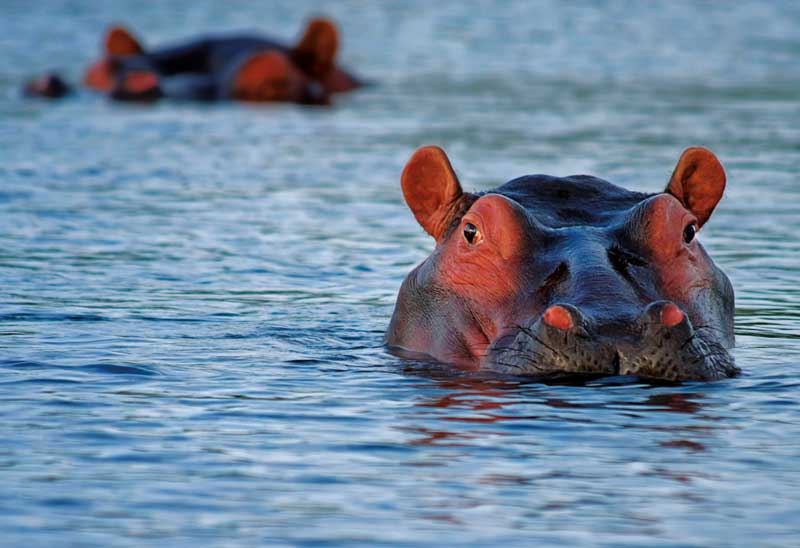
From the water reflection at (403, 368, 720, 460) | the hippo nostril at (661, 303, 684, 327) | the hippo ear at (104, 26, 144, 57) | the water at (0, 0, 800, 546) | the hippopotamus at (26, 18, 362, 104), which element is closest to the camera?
the water at (0, 0, 800, 546)

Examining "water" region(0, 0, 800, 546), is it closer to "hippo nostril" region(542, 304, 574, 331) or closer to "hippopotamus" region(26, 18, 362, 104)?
"hippo nostril" region(542, 304, 574, 331)

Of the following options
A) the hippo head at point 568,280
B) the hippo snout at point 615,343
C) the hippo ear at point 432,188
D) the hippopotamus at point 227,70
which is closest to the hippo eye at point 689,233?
the hippo head at point 568,280

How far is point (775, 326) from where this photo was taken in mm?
10242

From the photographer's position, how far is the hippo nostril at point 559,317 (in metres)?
7.63

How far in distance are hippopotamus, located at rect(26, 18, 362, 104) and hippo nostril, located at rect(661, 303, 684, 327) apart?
681 inches

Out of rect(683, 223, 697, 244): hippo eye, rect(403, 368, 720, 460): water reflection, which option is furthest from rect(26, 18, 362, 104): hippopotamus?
rect(403, 368, 720, 460): water reflection

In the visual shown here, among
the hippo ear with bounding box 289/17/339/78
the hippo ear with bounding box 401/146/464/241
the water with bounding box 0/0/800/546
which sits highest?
the hippo ear with bounding box 289/17/339/78

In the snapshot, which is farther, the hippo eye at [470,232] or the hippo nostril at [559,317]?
the hippo eye at [470,232]

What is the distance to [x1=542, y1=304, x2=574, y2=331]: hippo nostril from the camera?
25.0 ft

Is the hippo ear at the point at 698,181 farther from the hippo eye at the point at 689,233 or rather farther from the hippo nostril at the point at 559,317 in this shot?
the hippo nostril at the point at 559,317

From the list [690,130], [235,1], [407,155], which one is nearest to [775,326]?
[407,155]

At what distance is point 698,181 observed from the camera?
9.40 m

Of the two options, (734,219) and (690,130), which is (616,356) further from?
(690,130)

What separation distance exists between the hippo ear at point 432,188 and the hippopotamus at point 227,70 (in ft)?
49.6
